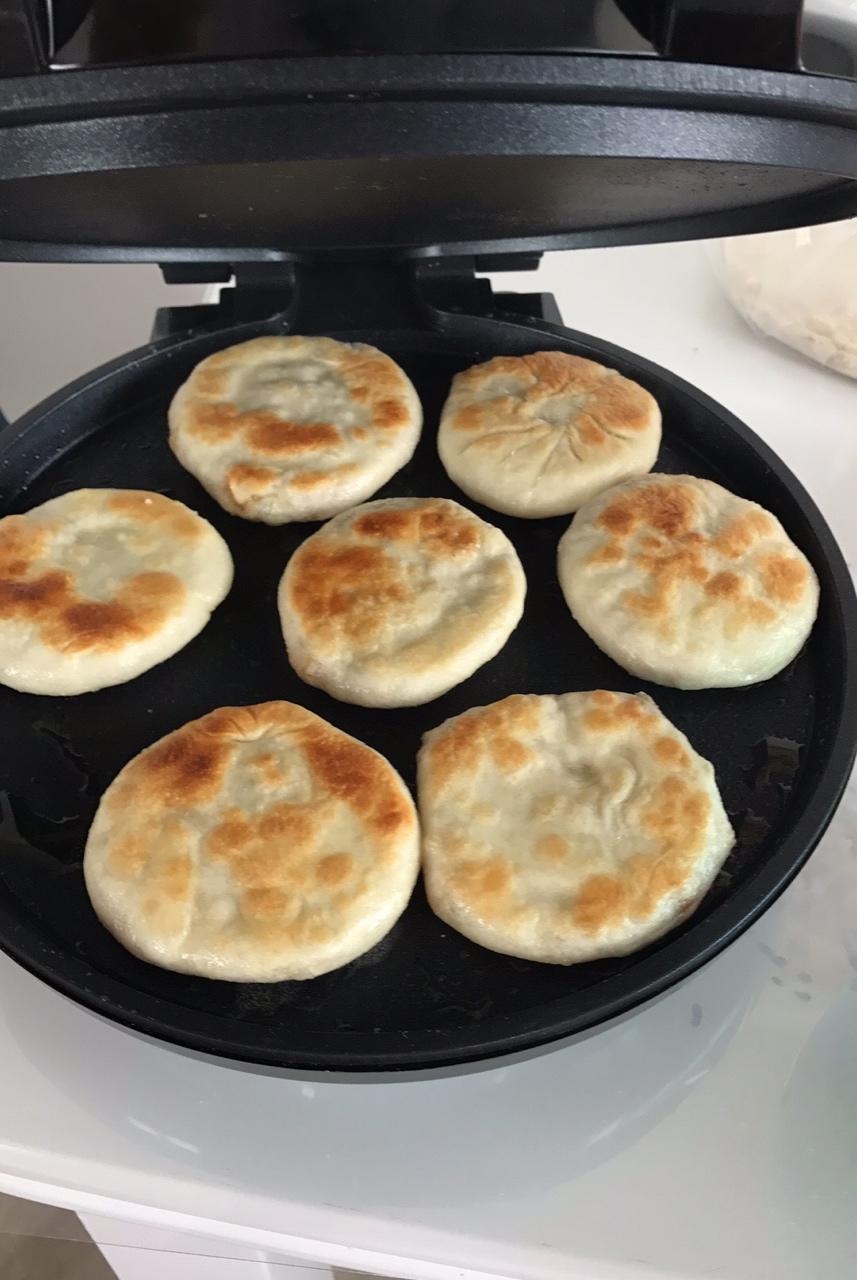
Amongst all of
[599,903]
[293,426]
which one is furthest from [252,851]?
[293,426]

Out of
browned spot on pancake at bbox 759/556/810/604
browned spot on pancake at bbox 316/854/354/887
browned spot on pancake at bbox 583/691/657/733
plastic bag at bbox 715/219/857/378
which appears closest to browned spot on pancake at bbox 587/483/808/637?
browned spot on pancake at bbox 759/556/810/604

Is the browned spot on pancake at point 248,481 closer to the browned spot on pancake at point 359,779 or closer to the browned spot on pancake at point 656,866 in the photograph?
the browned spot on pancake at point 359,779

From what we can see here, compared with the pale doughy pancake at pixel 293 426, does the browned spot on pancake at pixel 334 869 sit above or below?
below

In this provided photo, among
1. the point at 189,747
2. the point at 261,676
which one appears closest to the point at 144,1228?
the point at 189,747

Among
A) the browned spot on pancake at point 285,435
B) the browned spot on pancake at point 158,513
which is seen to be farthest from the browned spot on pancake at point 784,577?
the browned spot on pancake at point 158,513

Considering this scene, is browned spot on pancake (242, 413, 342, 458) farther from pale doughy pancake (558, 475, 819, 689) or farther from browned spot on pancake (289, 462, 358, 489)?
pale doughy pancake (558, 475, 819, 689)

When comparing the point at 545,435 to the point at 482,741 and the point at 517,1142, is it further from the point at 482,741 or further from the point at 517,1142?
the point at 517,1142
